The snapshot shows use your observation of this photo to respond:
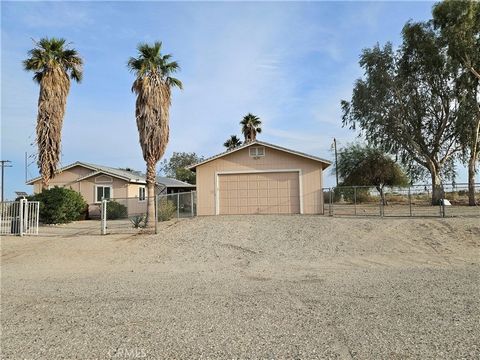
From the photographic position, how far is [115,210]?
1048 inches

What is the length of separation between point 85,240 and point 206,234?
4.70 meters

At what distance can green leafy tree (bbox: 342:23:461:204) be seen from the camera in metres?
31.8

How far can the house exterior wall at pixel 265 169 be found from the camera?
2192cm

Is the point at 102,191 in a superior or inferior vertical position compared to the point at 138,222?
superior

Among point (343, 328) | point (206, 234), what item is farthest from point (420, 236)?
point (343, 328)

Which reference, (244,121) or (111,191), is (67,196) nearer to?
(111,191)

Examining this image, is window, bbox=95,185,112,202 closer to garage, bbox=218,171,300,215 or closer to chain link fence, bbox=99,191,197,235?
chain link fence, bbox=99,191,197,235

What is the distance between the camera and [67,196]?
75.0ft

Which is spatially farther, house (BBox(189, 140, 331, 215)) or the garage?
the garage

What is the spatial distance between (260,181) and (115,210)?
10603 mm

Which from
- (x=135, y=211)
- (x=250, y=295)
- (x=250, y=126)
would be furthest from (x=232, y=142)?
(x=250, y=295)

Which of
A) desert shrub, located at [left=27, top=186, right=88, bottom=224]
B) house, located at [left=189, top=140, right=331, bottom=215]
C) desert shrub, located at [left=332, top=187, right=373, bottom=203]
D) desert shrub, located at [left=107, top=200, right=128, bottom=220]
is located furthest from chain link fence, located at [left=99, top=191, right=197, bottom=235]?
desert shrub, located at [left=332, top=187, right=373, bottom=203]

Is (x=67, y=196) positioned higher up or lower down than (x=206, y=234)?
higher up

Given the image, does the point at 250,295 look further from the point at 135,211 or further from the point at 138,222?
the point at 135,211
